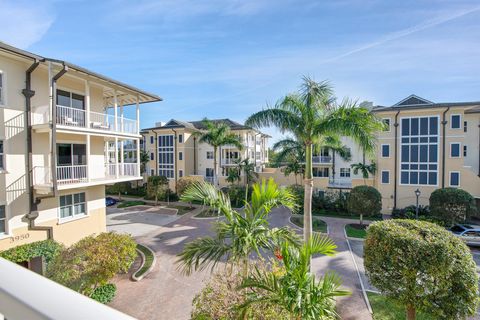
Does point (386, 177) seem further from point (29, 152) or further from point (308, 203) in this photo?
point (29, 152)

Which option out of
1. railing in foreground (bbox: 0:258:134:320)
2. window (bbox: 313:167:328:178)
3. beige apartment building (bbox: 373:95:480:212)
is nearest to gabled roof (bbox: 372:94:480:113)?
beige apartment building (bbox: 373:95:480:212)

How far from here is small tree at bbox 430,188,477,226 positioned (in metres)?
20.1

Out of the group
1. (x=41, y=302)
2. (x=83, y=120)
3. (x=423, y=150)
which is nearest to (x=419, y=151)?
(x=423, y=150)

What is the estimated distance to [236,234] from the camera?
→ 6.06 meters

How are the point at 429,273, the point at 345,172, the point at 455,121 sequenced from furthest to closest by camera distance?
the point at 345,172, the point at 455,121, the point at 429,273

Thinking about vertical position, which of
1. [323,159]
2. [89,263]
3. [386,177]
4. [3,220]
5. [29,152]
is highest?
[29,152]

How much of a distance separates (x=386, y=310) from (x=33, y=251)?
15.7 metres

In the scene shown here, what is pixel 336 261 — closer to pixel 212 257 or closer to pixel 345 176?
pixel 212 257

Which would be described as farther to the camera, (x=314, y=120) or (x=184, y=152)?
(x=184, y=152)

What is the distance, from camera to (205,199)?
6559 mm

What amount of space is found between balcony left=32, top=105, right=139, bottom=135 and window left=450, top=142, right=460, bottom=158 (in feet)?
92.8

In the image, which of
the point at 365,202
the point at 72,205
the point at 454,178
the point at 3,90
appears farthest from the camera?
the point at 454,178

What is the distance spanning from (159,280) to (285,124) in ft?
33.8

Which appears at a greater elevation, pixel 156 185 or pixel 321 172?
pixel 321 172
